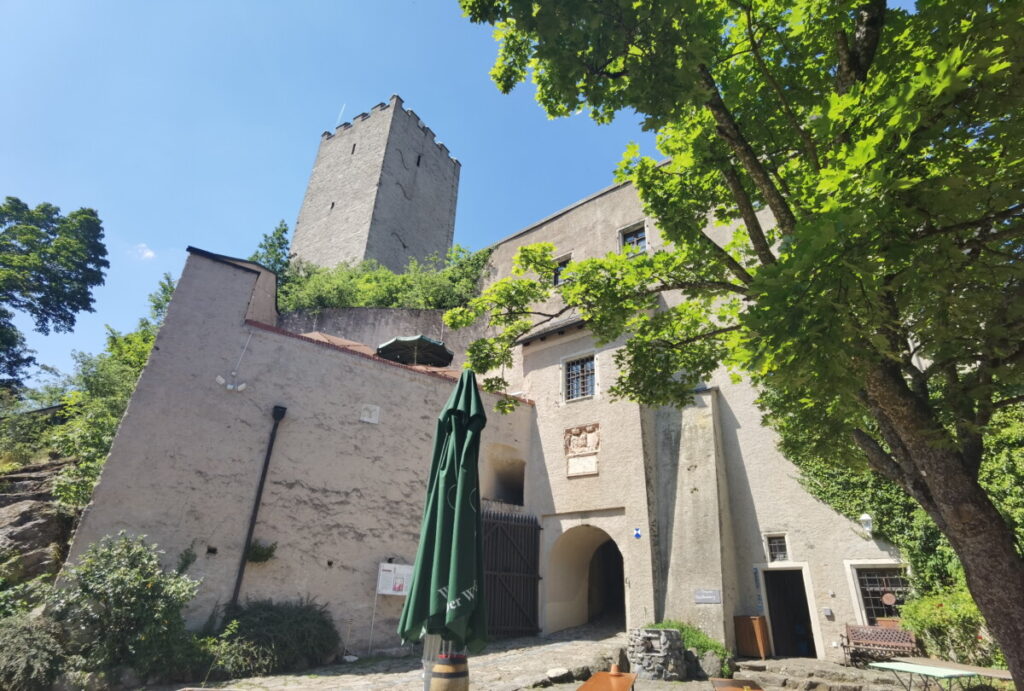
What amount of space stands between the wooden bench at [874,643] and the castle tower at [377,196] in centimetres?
2512

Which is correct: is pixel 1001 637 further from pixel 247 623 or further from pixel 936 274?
pixel 247 623

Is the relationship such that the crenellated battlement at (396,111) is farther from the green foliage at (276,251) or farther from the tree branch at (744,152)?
the tree branch at (744,152)

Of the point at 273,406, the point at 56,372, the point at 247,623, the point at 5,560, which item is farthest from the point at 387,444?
the point at 56,372

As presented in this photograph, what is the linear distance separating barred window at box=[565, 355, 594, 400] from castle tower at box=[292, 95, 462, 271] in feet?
55.7

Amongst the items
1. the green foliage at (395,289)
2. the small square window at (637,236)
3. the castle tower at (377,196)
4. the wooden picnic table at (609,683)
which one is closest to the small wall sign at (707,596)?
the wooden picnic table at (609,683)

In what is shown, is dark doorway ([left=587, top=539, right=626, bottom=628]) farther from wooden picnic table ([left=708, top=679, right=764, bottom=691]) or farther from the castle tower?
the castle tower

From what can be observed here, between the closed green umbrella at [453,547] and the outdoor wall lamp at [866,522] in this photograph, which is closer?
the closed green umbrella at [453,547]

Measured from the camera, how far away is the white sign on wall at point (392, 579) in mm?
10984

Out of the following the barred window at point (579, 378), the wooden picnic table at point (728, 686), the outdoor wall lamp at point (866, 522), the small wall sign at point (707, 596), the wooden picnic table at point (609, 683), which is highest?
the barred window at point (579, 378)

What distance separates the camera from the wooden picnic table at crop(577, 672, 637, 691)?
573cm

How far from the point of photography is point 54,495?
409 inches

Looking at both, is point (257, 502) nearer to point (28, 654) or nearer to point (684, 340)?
point (28, 654)

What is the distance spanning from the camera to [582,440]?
45.9ft

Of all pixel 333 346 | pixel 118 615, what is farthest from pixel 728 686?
pixel 333 346
